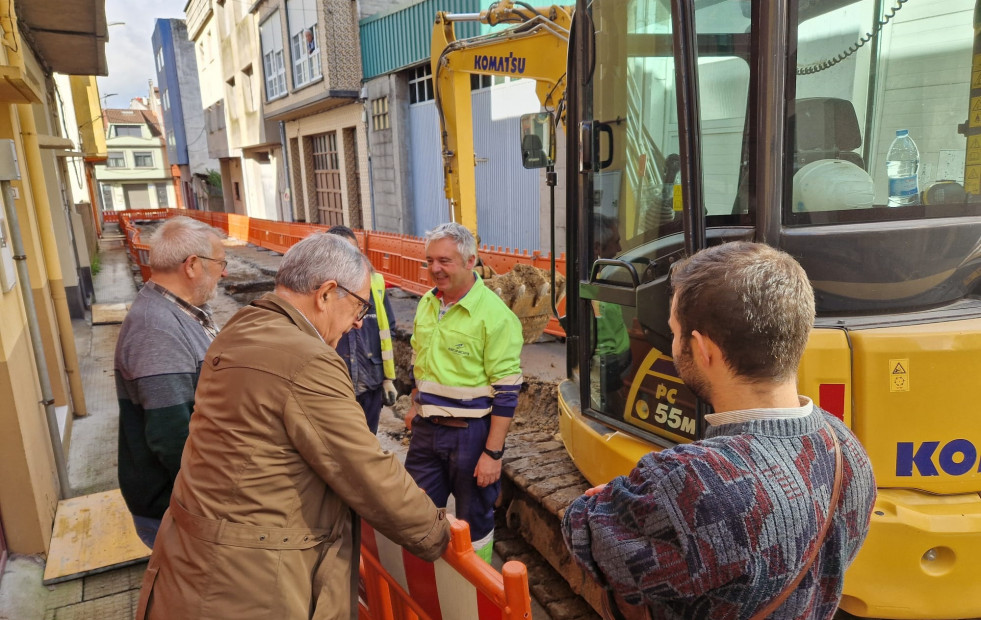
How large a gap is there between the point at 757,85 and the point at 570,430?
1.93 metres

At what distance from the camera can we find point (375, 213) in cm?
1827

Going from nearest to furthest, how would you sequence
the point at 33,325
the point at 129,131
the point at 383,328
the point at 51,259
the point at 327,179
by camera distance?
the point at 33,325 → the point at 383,328 → the point at 51,259 → the point at 327,179 → the point at 129,131

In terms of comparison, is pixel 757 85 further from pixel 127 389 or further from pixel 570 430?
pixel 127 389

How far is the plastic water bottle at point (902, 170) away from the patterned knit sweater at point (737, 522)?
1457mm

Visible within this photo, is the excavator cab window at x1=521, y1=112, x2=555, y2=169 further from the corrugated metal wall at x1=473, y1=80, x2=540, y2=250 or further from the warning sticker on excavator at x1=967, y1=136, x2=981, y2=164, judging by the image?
the corrugated metal wall at x1=473, y1=80, x2=540, y2=250

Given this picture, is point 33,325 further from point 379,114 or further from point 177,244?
point 379,114

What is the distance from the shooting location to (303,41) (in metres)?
19.8

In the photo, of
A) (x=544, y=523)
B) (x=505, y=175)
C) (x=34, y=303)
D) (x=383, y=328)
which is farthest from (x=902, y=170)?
(x=505, y=175)

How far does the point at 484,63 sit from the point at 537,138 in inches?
82.5

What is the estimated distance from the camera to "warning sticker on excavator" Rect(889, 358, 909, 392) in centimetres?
213

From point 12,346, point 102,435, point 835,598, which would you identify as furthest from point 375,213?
point 835,598

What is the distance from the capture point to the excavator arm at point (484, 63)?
16.4 feet

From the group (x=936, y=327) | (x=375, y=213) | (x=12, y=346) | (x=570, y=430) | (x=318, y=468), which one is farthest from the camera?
(x=375, y=213)

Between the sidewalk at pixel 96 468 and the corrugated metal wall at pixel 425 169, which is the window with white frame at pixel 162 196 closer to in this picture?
the corrugated metal wall at pixel 425 169
